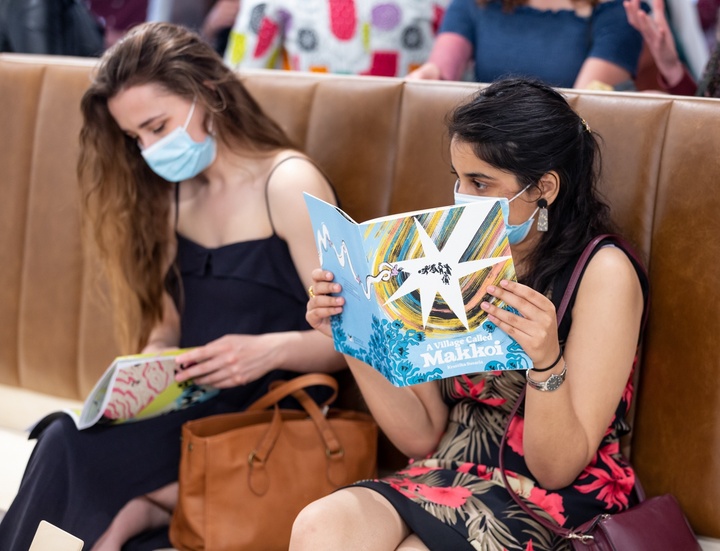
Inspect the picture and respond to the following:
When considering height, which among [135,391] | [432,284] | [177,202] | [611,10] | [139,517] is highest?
[611,10]

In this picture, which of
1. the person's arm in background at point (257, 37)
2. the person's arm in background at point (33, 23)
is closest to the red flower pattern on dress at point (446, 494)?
the person's arm in background at point (257, 37)

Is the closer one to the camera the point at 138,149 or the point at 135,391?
the point at 135,391

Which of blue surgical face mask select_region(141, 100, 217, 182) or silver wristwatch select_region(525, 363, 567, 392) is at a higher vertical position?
blue surgical face mask select_region(141, 100, 217, 182)

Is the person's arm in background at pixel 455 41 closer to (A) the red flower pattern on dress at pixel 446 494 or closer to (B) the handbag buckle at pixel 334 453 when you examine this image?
(B) the handbag buckle at pixel 334 453

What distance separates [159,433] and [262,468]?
0.30 metres

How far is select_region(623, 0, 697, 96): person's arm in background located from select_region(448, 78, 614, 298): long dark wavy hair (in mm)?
868

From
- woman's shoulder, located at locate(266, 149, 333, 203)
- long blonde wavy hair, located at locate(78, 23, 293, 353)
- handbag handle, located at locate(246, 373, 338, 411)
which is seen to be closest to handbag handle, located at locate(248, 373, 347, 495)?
handbag handle, located at locate(246, 373, 338, 411)

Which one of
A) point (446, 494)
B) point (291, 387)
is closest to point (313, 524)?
point (446, 494)

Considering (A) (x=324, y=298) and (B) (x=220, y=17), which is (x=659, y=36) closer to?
(A) (x=324, y=298)

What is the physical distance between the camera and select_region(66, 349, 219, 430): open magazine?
194 cm

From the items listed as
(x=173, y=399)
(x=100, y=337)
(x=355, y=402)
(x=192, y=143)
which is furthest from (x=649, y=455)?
(x=100, y=337)

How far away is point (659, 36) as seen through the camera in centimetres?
254

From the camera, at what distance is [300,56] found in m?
2.95

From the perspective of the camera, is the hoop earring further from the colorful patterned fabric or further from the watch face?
the colorful patterned fabric
